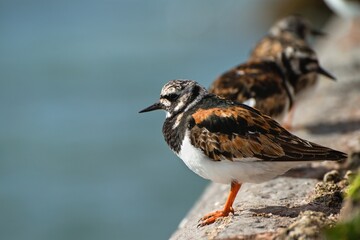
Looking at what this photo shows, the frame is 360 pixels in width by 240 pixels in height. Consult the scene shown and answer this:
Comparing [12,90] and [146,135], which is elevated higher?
[12,90]

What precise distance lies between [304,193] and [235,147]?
695 mm

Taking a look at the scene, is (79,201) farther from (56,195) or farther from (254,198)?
(254,198)

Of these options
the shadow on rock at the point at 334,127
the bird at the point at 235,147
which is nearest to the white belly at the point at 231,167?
the bird at the point at 235,147

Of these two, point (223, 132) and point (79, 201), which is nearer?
point (223, 132)

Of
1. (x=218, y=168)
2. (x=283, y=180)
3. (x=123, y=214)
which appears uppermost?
(x=218, y=168)

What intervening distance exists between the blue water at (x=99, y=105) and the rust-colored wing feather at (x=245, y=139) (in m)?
3.41

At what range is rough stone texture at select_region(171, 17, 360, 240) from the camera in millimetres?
3314

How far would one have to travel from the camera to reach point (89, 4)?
14555 millimetres

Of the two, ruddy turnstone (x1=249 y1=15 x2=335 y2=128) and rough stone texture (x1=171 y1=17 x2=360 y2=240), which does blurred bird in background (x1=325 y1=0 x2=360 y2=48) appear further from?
ruddy turnstone (x1=249 y1=15 x2=335 y2=128)

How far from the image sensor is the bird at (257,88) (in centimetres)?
495

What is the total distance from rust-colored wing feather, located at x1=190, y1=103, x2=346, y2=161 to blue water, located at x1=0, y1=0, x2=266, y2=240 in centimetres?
341

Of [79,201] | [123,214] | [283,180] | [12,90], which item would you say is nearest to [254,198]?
[283,180]

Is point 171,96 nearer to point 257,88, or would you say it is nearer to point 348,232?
point 257,88

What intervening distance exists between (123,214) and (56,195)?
1.02 meters
